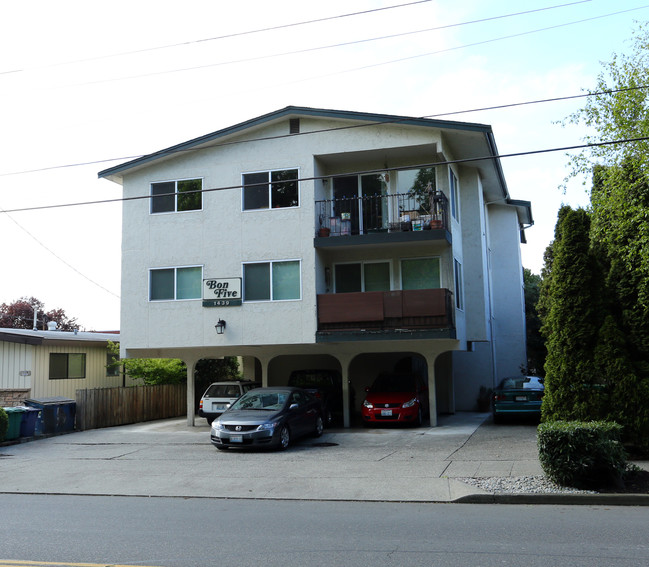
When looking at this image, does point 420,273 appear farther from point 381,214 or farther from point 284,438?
point 284,438

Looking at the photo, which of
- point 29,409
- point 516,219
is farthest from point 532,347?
point 29,409

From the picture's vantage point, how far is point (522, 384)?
18.7 meters

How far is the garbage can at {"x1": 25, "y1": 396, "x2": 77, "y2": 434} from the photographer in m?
19.0

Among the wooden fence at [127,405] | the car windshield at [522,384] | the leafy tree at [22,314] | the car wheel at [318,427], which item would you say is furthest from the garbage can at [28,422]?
the leafy tree at [22,314]

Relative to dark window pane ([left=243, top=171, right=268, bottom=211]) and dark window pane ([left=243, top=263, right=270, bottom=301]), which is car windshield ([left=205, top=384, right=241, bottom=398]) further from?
dark window pane ([left=243, top=171, right=268, bottom=211])

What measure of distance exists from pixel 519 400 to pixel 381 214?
672cm

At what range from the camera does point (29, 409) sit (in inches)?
717

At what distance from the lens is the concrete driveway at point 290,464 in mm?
10750

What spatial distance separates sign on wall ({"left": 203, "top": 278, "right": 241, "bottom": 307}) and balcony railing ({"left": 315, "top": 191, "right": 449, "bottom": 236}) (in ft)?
9.81

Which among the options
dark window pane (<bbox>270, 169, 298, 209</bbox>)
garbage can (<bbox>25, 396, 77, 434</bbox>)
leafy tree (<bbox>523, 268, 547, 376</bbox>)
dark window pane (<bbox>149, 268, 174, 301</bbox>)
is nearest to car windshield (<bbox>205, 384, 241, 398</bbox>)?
dark window pane (<bbox>149, 268, 174, 301</bbox>)

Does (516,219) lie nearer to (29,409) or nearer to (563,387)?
(563,387)

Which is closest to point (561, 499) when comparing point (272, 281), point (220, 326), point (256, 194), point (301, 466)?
point (301, 466)

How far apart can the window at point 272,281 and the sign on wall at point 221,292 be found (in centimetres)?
27

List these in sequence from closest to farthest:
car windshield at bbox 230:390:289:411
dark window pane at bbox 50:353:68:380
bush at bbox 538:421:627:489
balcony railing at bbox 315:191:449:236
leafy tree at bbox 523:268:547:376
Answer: bush at bbox 538:421:627:489
car windshield at bbox 230:390:289:411
balcony railing at bbox 315:191:449:236
dark window pane at bbox 50:353:68:380
leafy tree at bbox 523:268:547:376
